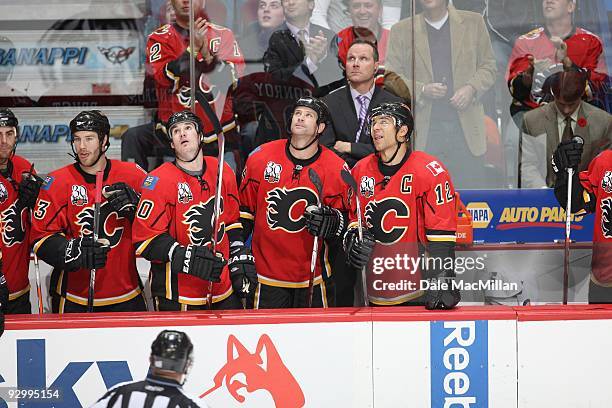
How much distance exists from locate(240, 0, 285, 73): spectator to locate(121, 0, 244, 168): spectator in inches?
2.5

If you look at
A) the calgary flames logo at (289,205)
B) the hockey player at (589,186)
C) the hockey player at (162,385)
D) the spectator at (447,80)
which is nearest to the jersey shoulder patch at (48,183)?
the calgary flames logo at (289,205)

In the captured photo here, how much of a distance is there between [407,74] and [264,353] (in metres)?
2.63

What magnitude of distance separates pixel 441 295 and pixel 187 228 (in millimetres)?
1194

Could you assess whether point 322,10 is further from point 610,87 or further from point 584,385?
point 584,385

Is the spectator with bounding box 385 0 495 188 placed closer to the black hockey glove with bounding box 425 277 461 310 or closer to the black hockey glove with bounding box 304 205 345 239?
the black hockey glove with bounding box 304 205 345 239

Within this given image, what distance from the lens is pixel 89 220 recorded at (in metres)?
4.71

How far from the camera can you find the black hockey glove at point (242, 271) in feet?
14.7

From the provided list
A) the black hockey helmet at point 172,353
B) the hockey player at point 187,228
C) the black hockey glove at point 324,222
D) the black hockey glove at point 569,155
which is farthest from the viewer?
the black hockey glove at point 569,155

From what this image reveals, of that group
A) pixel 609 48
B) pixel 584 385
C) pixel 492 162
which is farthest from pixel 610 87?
pixel 584 385

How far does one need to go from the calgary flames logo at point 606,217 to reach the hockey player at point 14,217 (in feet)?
9.13

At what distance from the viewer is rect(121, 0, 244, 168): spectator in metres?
6.18

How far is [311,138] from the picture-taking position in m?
4.98

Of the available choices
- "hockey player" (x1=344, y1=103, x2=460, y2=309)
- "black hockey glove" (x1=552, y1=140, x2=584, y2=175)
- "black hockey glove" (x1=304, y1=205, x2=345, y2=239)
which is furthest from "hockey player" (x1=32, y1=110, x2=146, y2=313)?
"black hockey glove" (x1=552, y1=140, x2=584, y2=175)
